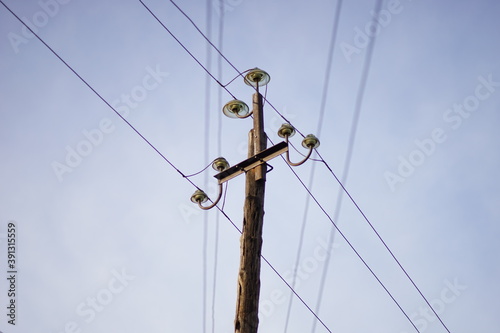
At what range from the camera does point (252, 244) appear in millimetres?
5918

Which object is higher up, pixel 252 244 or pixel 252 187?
pixel 252 187

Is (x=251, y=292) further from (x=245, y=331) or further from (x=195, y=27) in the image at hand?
(x=195, y=27)

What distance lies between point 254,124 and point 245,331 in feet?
9.91

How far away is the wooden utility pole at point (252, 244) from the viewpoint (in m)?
5.45

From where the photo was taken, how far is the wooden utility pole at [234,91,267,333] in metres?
5.45

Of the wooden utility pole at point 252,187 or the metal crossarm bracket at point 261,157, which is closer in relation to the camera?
the wooden utility pole at point 252,187

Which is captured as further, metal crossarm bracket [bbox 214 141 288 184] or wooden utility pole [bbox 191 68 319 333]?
metal crossarm bracket [bbox 214 141 288 184]

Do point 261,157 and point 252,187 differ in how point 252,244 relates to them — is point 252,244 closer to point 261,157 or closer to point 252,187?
point 252,187

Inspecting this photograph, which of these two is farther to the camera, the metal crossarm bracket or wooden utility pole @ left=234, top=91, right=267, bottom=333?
the metal crossarm bracket

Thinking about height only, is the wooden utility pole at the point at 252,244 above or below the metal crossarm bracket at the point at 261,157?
below

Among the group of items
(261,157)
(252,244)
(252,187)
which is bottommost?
(252,244)

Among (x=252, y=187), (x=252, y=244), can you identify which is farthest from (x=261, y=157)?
(x=252, y=244)

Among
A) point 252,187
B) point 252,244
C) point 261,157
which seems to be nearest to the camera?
point 252,244

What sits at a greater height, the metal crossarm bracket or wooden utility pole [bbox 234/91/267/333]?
the metal crossarm bracket
